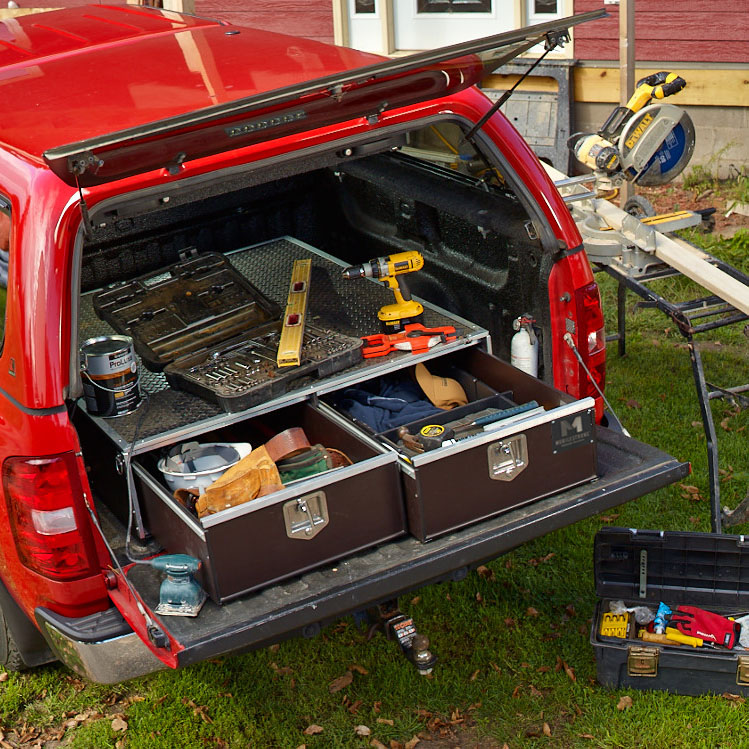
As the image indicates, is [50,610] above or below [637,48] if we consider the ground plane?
below

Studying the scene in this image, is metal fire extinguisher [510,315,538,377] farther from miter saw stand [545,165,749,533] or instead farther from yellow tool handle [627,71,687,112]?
yellow tool handle [627,71,687,112]

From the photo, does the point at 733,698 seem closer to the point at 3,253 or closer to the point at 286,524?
the point at 286,524

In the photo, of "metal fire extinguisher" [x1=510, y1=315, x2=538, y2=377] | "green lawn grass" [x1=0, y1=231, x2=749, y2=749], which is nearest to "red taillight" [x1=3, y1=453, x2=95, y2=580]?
"green lawn grass" [x1=0, y1=231, x2=749, y2=749]

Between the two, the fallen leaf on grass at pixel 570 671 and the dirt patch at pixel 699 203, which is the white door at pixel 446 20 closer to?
the dirt patch at pixel 699 203

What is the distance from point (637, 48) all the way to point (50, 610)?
7.02 metres

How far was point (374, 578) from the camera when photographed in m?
3.10

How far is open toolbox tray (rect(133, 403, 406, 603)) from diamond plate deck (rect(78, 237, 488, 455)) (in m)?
0.20

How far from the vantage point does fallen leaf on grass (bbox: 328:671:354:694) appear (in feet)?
13.1

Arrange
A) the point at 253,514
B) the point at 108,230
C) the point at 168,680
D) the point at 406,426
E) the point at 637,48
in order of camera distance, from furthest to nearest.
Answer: the point at 637,48
the point at 108,230
the point at 168,680
the point at 406,426
the point at 253,514

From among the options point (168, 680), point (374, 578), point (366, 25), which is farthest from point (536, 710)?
point (366, 25)

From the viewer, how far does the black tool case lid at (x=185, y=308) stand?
4.23 meters

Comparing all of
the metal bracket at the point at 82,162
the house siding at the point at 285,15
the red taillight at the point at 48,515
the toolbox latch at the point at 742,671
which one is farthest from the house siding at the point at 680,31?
the red taillight at the point at 48,515

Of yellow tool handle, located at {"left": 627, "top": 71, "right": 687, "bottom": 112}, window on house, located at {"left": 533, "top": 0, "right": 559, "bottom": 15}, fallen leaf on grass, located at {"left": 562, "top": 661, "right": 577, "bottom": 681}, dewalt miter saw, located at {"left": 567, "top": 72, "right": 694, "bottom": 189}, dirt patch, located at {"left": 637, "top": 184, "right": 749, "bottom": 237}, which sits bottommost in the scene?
fallen leaf on grass, located at {"left": 562, "top": 661, "right": 577, "bottom": 681}

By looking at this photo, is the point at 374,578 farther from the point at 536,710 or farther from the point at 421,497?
the point at 536,710
